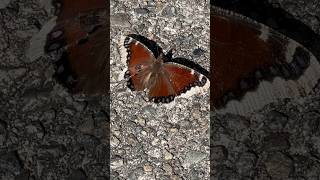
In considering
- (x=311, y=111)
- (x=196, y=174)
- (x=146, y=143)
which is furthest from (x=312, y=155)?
(x=146, y=143)

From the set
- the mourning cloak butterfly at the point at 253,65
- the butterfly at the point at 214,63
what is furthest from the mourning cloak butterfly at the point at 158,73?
the mourning cloak butterfly at the point at 253,65

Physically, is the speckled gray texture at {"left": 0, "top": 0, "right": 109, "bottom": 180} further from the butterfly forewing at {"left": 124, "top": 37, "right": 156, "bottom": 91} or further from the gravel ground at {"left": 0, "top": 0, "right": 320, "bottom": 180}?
the butterfly forewing at {"left": 124, "top": 37, "right": 156, "bottom": 91}

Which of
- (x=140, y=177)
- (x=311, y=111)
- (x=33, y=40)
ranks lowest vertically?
(x=140, y=177)

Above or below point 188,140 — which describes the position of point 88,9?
above

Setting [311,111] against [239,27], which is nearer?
[239,27]

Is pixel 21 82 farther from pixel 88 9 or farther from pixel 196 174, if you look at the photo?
pixel 196 174

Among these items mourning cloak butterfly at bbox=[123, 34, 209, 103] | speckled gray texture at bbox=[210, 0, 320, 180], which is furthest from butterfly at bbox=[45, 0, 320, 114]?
speckled gray texture at bbox=[210, 0, 320, 180]
